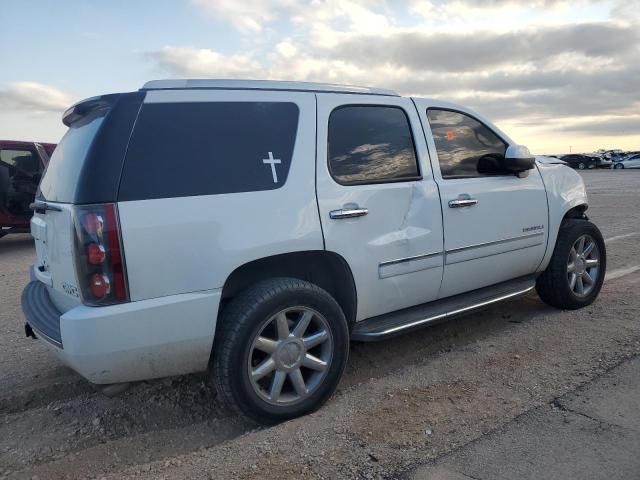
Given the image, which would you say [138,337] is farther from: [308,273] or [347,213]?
[347,213]

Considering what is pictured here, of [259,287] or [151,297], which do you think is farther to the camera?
[259,287]

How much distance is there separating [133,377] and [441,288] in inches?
84.5

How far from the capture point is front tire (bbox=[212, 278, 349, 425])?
291cm

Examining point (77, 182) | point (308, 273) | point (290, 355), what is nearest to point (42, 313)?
point (77, 182)

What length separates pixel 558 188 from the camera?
4797 millimetres

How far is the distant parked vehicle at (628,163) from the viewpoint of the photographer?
1891 inches

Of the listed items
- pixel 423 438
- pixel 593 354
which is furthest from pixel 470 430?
pixel 593 354

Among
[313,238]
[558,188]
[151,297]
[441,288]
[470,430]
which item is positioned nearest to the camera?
[151,297]

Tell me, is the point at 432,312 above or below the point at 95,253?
below

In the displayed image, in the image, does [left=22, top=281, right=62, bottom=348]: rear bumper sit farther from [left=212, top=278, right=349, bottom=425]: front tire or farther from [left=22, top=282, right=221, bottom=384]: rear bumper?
[left=212, top=278, right=349, bottom=425]: front tire

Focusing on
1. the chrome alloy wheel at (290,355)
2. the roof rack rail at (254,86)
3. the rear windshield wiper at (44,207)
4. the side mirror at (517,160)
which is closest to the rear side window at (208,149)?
the roof rack rail at (254,86)

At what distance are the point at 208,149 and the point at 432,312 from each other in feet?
6.20

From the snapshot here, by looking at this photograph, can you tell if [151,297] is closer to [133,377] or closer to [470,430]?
[133,377]

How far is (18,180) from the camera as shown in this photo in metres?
9.81
